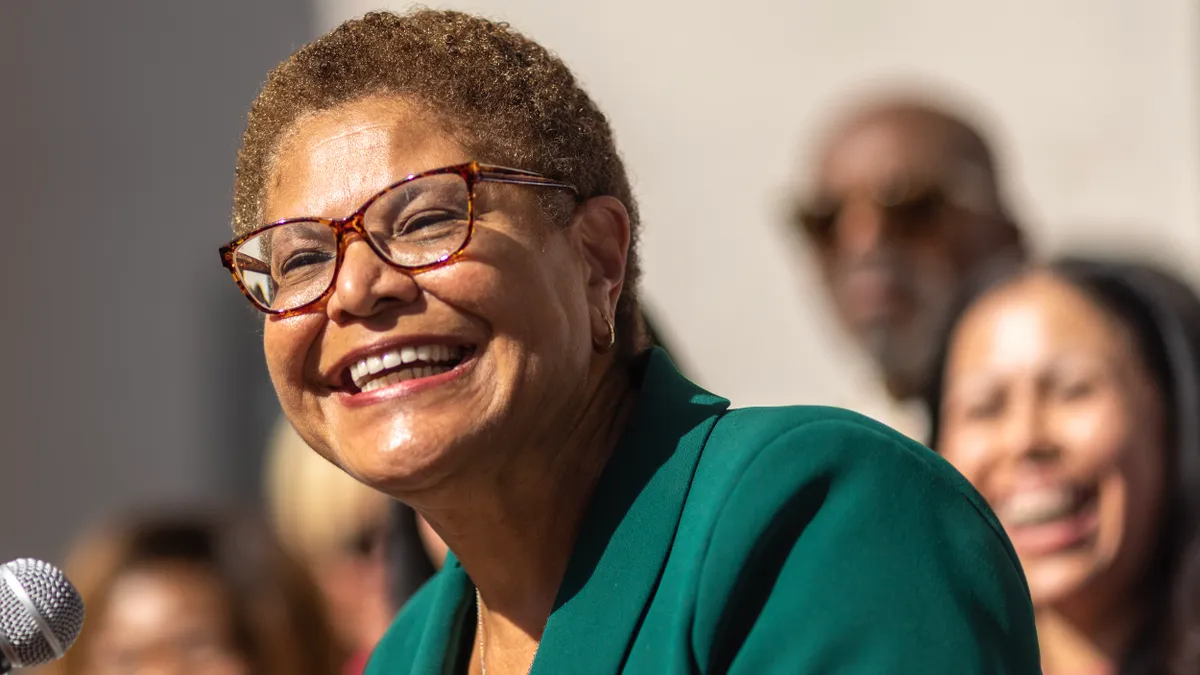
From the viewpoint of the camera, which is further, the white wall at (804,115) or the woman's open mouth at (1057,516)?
the white wall at (804,115)

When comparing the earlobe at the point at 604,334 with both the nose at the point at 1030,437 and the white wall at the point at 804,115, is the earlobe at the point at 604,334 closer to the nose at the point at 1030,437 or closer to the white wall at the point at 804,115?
the nose at the point at 1030,437

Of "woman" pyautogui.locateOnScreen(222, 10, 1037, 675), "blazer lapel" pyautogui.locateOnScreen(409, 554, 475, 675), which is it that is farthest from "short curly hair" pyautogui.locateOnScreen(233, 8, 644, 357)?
"blazer lapel" pyautogui.locateOnScreen(409, 554, 475, 675)

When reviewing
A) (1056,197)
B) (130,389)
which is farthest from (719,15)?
(130,389)

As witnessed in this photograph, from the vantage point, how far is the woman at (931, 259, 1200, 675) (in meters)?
3.44

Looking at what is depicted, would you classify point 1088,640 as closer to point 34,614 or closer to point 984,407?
point 984,407

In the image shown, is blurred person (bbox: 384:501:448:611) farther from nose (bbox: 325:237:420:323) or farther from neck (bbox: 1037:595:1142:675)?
nose (bbox: 325:237:420:323)

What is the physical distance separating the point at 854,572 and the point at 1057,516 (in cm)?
167

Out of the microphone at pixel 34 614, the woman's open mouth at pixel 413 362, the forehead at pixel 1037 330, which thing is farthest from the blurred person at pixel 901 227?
the microphone at pixel 34 614

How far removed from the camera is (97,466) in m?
9.85

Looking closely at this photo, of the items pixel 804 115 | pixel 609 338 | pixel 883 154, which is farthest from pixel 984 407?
pixel 804 115

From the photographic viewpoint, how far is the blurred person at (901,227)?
4.98m

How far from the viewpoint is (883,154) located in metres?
5.34

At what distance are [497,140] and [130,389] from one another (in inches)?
324

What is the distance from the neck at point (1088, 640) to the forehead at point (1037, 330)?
549 millimetres
